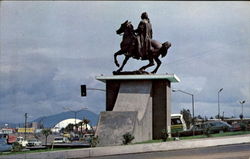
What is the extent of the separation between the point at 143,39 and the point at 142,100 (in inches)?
155

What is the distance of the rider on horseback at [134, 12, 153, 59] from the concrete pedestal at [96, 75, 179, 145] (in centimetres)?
154

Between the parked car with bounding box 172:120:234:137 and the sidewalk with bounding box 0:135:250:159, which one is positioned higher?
the parked car with bounding box 172:120:234:137

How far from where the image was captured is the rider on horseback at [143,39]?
29.1 metres

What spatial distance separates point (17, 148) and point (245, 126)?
14.9 m

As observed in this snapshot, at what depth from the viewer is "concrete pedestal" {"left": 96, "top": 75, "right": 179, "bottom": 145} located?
27.3 meters

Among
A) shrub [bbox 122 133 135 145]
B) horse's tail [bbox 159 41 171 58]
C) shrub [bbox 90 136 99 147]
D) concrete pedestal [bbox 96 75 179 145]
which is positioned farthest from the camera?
horse's tail [bbox 159 41 171 58]

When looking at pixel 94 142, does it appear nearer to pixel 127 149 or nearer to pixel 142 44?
pixel 127 149

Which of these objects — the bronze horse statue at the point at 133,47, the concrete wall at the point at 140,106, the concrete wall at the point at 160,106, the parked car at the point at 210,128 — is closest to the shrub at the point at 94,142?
the concrete wall at the point at 140,106

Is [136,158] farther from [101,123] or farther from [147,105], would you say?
[147,105]

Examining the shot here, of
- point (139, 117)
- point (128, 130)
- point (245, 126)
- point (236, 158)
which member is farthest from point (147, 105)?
point (236, 158)

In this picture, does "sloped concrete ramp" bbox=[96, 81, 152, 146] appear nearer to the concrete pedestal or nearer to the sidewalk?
the concrete pedestal

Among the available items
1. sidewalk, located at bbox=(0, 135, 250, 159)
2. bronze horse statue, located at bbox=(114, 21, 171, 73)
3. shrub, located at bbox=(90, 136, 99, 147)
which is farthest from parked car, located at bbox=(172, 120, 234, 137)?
shrub, located at bbox=(90, 136, 99, 147)

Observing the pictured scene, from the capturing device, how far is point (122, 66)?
2978 cm

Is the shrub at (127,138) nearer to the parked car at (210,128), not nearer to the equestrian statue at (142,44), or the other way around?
the parked car at (210,128)
